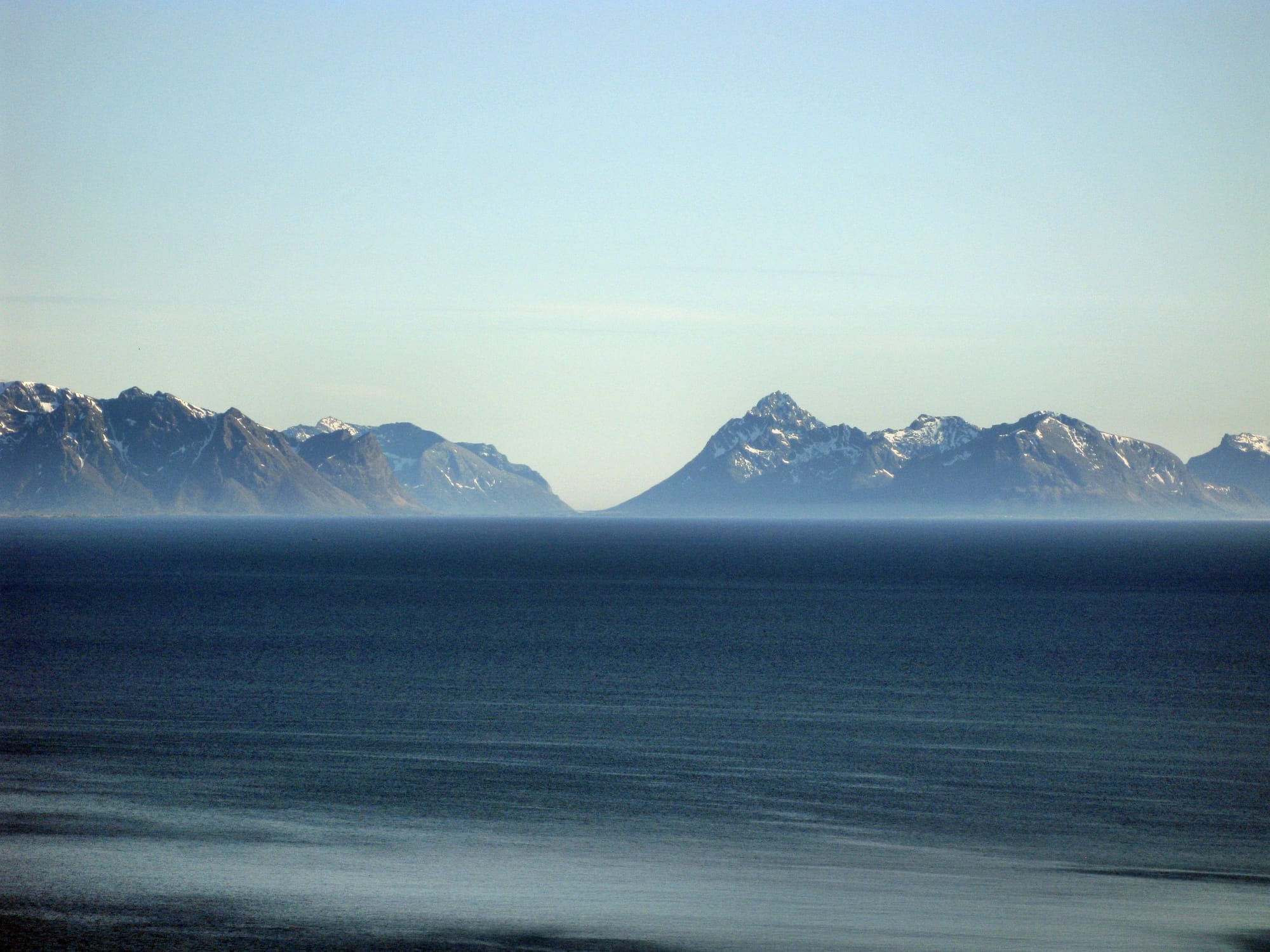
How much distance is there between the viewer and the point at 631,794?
1567 inches

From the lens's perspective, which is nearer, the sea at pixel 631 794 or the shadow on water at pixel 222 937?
the shadow on water at pixel 222 937

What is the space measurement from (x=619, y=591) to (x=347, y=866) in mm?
115298

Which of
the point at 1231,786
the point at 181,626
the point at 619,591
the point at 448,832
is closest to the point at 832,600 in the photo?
the point at 619,591

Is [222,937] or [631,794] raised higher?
[631,794]

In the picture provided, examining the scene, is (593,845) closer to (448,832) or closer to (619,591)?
(448,832)

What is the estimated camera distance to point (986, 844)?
113ft

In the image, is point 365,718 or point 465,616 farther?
point 465,616

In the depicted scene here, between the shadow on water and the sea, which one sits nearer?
the shadow on water

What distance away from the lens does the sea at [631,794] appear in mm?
27734

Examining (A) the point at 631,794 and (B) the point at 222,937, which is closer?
(B) the point at 222,937

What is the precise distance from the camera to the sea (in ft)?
91.0

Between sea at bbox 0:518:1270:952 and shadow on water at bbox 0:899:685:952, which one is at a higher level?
sea at bbox 0:518:1270:952

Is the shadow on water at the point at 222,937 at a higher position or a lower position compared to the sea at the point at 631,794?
lower

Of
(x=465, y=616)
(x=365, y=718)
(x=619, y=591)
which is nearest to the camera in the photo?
(x=365, y=718)
